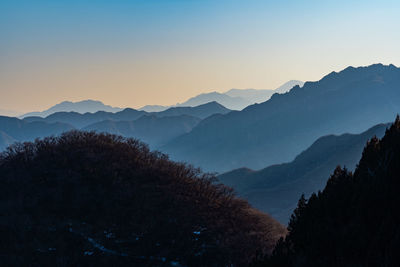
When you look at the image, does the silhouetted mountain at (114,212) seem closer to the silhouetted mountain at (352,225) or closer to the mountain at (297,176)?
the silhouetted mountain at (352,225)

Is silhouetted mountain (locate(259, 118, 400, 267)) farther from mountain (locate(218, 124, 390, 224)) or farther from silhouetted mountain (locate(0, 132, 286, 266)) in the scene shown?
mountain (locate(218, 124, 390, 224))

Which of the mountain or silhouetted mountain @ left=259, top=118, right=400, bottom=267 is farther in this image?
the mountain

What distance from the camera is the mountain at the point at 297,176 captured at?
118 metres

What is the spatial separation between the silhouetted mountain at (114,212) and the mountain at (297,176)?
67.0 m

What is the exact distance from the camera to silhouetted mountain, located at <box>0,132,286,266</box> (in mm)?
25109

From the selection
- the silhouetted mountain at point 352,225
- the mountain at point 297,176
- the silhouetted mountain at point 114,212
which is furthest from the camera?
the mountain at point 297,176

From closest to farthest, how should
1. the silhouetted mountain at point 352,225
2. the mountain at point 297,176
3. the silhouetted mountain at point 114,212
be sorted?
the silhouetted mountain at point 352,225 → the silhouetted mountain at point 114,212 → the mountain at point 297,176

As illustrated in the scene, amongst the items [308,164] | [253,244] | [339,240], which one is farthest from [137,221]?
[308,164]

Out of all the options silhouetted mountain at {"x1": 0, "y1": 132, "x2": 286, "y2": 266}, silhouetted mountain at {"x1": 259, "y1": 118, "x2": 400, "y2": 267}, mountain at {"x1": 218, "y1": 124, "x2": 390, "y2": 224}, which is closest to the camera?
silhouetted mountain at {"x1": 259, "y1": 118, "x2": 400, "y2": 267}

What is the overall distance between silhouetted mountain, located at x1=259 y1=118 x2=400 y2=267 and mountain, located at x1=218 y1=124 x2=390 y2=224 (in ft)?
267

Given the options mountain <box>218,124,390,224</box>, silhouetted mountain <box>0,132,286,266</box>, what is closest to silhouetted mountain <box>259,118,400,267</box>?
silhouetted mountain <box>0,132,286,266</box>

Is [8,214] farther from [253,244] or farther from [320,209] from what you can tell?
[320,209]

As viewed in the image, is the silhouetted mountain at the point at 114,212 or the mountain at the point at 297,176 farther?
the mountain at the point at 297,176

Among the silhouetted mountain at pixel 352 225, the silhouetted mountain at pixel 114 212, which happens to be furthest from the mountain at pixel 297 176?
the silhouetted mountain at pixel 352 225
